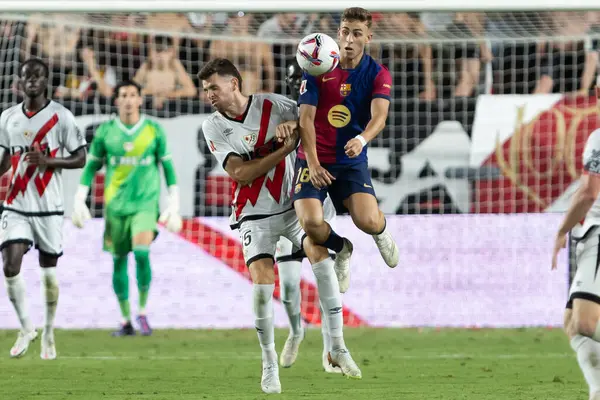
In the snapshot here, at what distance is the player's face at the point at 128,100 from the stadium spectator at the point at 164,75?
1.67 meters

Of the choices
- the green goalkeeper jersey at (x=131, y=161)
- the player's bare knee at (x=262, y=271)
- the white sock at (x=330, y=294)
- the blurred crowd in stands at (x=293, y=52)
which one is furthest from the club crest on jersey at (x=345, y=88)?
the blurred crowd in stands at (x=293, y=52)

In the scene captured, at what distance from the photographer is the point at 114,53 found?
14.1 m

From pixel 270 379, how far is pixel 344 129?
175 centimetres

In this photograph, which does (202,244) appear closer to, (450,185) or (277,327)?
(277,327)

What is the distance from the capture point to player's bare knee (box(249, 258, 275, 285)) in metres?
6.80

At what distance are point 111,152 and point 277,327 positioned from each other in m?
2.77

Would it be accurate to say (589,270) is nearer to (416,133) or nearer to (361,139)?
(361,139)

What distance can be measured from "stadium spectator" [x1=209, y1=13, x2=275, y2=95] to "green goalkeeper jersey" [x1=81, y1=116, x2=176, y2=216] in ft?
8.37

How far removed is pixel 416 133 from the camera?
1342 cm

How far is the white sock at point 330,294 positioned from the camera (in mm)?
6988

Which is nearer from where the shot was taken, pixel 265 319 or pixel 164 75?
pixel 265 319

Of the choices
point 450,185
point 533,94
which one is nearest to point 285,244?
point 450,185

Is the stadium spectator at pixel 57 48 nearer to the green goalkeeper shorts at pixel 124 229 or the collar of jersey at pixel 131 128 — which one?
the collar of jersey at pixel 131 128

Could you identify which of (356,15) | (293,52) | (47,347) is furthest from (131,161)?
(356,15)
